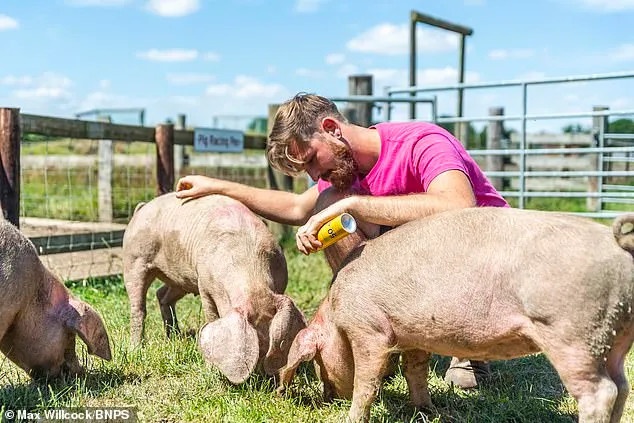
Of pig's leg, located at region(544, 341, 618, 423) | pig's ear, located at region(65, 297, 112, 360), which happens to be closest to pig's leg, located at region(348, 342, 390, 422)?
pig's leg, located at region(544, 341, 618, 423)

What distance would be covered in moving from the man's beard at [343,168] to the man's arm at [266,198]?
447mm

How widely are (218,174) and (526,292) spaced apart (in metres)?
10.9

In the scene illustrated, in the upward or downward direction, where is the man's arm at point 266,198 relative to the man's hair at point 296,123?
downward

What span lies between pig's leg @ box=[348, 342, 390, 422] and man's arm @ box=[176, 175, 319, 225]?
4.09ft

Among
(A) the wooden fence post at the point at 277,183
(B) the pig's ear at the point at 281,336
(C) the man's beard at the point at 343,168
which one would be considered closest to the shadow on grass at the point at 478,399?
(B) the pig's ear at the point at 281,336

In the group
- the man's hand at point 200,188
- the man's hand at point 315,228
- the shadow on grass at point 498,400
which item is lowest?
the shadow on grass at point 498,400

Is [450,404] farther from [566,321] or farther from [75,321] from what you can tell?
[75,321]

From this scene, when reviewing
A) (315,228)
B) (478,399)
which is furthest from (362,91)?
(315,228)

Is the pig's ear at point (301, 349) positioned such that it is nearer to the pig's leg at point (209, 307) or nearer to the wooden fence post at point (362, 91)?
the pig's leg at point (209, 307)

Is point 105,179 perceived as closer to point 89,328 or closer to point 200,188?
point 200,188

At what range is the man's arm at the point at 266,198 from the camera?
15.5ft

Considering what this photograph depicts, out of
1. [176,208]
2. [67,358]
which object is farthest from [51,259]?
[67,358]

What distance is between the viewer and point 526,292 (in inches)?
122

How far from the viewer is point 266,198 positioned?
4816mm
